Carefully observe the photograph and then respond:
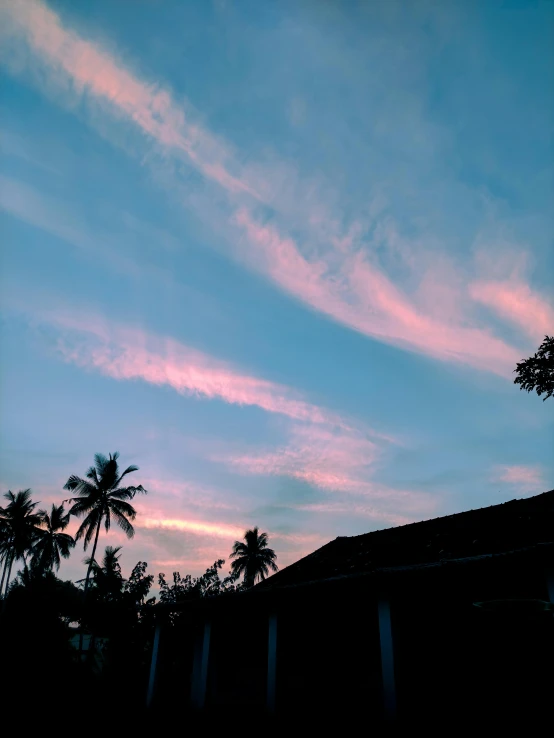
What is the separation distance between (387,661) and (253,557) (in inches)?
1557

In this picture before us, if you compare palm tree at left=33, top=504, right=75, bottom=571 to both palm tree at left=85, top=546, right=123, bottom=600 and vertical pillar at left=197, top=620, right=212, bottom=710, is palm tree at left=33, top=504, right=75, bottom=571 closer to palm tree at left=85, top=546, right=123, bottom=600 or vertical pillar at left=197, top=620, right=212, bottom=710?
A: palm tree at left=85, top=546, right=123, bottom=600

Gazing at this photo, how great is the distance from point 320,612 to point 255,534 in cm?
3590

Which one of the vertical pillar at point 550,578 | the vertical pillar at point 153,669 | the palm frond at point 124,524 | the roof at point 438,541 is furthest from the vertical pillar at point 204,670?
the palm frond at point 124,524

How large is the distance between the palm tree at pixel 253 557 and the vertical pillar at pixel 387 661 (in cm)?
3845

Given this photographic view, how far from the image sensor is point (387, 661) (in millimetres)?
8406

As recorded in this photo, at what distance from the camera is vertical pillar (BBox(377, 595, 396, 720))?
8.02 m

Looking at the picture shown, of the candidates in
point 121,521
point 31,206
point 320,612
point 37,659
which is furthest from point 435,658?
point 121,521

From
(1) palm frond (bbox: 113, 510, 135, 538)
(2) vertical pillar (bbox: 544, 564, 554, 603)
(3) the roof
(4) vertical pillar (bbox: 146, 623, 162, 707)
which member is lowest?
(4) vertical pillar (bbox: 146, 623, 162, 707)

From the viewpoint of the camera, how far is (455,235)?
11570 mm

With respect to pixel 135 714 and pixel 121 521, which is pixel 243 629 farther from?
pixel 121 521

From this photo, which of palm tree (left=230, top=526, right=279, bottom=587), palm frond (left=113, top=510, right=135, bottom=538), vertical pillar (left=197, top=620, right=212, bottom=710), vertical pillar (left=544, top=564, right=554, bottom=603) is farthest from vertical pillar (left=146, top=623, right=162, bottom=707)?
palm tree (left=230, top=526, right=279, bottom=587)

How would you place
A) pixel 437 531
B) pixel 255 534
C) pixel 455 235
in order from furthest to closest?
pixel 255 534 → pixel 437 531 → pixel 455 235

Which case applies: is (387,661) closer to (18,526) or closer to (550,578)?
(550,578)

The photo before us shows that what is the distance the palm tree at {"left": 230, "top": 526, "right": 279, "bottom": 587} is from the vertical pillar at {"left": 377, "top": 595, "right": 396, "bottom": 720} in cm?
3845
